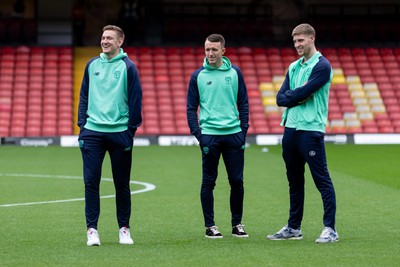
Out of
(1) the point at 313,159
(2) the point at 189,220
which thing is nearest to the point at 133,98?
(1) the point at 313,159

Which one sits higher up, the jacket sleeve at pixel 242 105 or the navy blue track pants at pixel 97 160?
the jacket sleeve at pixel 242 105

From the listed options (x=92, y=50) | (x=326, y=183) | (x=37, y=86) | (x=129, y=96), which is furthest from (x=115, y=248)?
(x=92, y=50)

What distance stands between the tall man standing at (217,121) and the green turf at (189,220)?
17.9 inches

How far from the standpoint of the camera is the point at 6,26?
37.8m

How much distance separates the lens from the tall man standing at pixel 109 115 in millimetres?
10109

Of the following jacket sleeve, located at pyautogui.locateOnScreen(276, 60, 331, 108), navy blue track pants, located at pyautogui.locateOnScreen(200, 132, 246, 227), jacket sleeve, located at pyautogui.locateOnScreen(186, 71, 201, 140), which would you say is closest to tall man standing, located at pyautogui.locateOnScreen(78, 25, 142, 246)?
jacket sleeve, located at pyautogui.locateOnScreen(186, 71, 201, 140)

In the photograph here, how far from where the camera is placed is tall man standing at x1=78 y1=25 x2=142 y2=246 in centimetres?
1011

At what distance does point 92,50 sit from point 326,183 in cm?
2852

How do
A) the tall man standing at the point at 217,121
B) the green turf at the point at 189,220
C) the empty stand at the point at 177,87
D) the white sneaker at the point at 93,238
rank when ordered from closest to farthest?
the green turf at the point at 189,220 < the white sneaker at the point at 93,238 < the tall man standing at the point at 217,121 < the empty stand at the point at 177,87

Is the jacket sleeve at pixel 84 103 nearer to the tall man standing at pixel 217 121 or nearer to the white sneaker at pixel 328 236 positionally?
the tall man standing at pixel 217 121

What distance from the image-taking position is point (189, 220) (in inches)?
488

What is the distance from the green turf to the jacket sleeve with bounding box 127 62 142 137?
4.01ft

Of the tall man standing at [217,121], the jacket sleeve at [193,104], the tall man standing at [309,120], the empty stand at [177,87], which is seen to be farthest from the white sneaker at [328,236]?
the empty stand at [177,87]

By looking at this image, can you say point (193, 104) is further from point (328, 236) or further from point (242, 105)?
point (328, 236)
